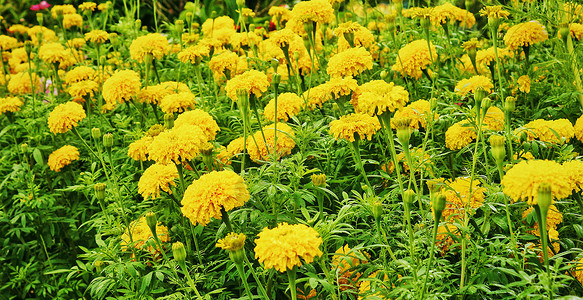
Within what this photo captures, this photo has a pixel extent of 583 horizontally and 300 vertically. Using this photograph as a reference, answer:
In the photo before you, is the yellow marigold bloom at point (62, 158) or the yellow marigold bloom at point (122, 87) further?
the yellow marigold bloom at point (62, 158)

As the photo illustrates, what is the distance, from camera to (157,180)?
1962 mm

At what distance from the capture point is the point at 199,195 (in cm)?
167

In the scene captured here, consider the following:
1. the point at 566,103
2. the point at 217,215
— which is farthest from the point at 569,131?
the point at 217,215

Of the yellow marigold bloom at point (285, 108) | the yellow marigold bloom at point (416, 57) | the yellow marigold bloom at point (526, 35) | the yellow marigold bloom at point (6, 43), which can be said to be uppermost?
the yellow marigold bloom at point (526, 35)

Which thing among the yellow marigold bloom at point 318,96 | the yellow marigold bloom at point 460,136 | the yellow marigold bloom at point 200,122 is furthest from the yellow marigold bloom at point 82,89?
the yellow marigold bloom at point 460,136

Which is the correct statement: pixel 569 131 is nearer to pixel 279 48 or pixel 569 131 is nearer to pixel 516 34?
pixel 516 34

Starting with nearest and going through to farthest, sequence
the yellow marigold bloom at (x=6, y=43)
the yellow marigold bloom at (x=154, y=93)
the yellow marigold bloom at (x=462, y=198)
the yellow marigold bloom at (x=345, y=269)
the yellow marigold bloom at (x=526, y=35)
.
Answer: the yellow marigold bloom at (x=345, y=269) → the yellow marigold bloom at (x=462, y=198) → the yellow marigold bloom at (x=526, y=35) → the yellow marigold bloom at (x=154, y=93) → the yellow marigold bloom at (x=6, y=43)

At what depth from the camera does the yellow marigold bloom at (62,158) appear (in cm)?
269

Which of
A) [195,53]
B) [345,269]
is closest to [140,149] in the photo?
[195,53]

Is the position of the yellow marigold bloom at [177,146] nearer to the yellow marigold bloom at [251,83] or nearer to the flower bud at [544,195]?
the yellow marigold bloom at [251,83]

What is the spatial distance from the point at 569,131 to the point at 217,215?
4.75ft

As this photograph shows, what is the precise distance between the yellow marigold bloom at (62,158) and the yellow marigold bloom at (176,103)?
2.13 ft

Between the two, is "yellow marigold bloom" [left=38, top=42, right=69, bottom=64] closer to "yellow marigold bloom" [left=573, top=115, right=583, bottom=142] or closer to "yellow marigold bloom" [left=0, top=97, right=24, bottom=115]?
"yellow marigold bloom" [left=0, top=97, right=24, bottom=115]

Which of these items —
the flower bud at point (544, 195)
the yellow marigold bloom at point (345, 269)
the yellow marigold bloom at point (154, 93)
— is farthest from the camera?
the yellow marigold bloom at point (154, 93)
